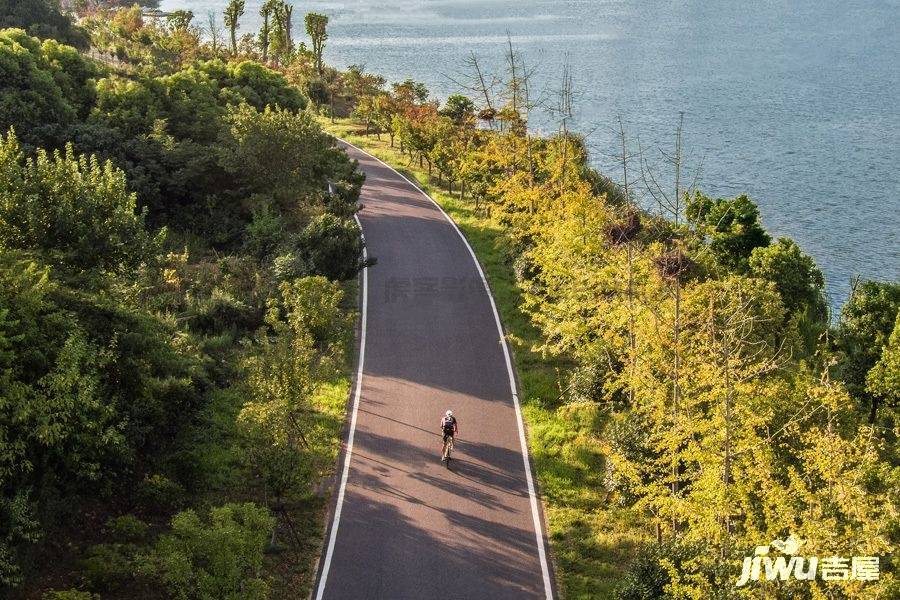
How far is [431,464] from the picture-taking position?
2228 cm

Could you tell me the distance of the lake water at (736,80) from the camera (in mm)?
55594

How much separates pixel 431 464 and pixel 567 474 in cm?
371

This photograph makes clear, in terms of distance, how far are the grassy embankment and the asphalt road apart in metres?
0.49

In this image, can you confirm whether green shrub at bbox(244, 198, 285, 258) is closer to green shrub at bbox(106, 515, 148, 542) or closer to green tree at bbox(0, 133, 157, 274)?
green tree at bbox(0, 133, 157, 274)

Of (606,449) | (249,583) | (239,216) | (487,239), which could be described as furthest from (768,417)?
(239,216)

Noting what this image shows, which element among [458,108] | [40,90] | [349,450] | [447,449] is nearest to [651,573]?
[447,449]

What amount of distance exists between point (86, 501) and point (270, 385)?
4.87m

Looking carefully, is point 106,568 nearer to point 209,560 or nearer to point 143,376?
point 209,560

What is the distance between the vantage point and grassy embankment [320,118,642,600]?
18875 mm

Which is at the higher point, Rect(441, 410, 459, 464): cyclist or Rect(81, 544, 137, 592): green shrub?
Rect(441, 410, 459, 464): cyclist

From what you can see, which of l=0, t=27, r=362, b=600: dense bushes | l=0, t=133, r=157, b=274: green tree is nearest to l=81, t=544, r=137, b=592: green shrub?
l=0, t=27, r=362, b=600: dense bushes

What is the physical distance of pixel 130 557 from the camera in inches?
666

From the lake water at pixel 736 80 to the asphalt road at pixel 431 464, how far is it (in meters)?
21.4

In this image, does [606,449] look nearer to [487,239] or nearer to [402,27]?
[487,239]
